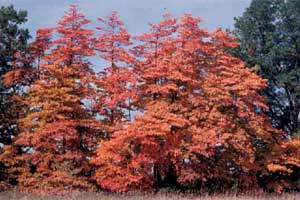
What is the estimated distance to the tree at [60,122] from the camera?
29531 mm

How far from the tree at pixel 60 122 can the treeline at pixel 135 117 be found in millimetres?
66

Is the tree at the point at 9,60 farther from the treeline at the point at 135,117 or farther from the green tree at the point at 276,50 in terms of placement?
the green tree at the point at 276,50

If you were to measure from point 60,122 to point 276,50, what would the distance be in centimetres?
1515

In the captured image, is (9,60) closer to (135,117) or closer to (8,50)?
(8,50)

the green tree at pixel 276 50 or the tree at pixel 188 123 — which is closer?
the tree at pixel 188 123

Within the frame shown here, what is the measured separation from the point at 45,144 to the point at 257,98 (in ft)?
39.8

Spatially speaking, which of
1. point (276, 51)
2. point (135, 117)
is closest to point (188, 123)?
Answer: point (135, 117)

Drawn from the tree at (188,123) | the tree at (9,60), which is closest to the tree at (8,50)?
the tree at (9,60)

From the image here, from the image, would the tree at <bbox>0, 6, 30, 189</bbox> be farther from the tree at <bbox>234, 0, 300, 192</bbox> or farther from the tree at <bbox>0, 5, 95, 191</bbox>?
the tree at <bbox>234, 0, 300, 192</bbox>

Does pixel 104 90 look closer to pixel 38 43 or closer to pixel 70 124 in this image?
pixel 70 124

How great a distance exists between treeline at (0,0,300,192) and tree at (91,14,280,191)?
6cm

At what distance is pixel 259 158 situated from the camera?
1296 inches

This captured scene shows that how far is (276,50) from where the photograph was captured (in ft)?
119

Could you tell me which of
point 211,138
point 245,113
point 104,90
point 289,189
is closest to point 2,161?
point 104,90
